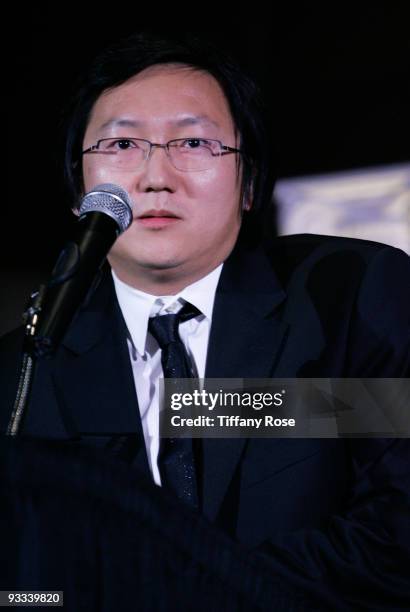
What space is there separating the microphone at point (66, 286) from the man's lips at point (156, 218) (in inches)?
16.0

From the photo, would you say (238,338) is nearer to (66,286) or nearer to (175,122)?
(175,122)

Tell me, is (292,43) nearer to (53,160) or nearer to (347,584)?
(53,160)

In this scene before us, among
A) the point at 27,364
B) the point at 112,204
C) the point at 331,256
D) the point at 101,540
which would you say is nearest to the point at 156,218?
the point at 331,256

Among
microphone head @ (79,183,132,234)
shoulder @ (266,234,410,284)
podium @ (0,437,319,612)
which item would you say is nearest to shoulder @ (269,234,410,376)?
shoulder @ (266,234,410,284)

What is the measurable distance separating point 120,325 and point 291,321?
0.25 m

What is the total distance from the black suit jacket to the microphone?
0.42 meters

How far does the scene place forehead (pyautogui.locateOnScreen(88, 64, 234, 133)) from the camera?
1146 millimetres

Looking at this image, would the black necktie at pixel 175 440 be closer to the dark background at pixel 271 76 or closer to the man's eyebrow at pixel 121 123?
the man's eyebrow at pixel 121 123

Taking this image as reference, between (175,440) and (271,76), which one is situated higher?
(271,76)

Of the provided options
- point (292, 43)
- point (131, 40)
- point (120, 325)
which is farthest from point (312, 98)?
point (120, 325)

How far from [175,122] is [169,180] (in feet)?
0.32

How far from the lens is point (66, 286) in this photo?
64cm

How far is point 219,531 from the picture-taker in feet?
1.83

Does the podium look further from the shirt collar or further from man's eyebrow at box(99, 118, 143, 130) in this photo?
man's eyebrow at box(99, 118, 143, 130)
